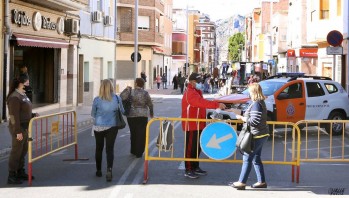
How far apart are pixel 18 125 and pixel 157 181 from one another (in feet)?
7.70

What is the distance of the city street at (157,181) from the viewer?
9.33 m

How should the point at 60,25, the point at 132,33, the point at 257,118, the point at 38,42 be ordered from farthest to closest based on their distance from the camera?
the point at 132,33
the point at 60,25
the point at 38,42
the point at 257,118

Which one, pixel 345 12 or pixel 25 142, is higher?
pixel 345 12

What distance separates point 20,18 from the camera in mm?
22328

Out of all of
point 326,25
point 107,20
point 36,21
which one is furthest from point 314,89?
point 107,20

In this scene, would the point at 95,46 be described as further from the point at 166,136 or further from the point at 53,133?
the point at 166,136

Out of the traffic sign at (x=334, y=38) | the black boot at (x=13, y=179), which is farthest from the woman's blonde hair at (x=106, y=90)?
the traffic sign at (x=334, y=38)

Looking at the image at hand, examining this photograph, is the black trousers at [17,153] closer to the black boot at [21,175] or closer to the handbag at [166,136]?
the black boot at [21,175]

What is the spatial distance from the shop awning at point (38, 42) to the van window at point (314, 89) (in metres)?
9.82

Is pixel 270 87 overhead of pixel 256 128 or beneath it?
overhead

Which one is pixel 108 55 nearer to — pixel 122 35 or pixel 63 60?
pixel 63 60

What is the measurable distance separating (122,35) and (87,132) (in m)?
37.5

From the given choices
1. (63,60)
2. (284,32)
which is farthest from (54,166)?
(284,32)

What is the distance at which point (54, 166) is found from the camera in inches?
470
